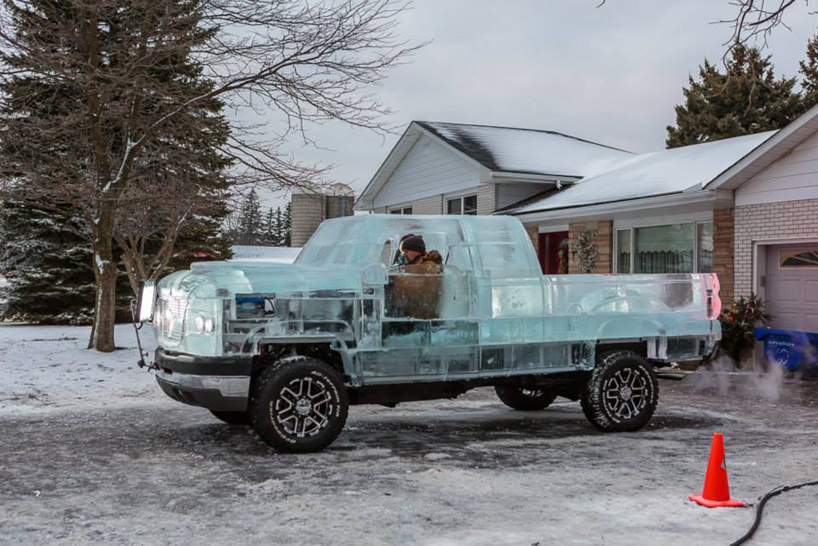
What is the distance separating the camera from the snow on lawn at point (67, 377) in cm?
1043

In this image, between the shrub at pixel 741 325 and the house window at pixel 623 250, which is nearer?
the shrub at pixel 741 325

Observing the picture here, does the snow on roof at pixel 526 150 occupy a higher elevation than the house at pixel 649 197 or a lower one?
higher

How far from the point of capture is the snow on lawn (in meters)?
10.4

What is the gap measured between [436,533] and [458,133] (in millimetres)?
20008

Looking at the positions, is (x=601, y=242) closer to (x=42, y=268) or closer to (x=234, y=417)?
(x=234, y=417)

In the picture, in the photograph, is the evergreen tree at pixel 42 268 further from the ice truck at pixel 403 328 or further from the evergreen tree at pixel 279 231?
the evergreen tree at pixel 279 231

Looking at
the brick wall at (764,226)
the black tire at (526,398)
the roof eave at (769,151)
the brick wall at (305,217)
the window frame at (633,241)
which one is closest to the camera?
the black tire at (526,398)

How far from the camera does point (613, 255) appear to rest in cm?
1778

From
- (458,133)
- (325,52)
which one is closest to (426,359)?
(325,52)

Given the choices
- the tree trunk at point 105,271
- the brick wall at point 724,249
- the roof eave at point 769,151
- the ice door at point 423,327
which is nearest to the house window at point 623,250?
the brick wall at point 724,249

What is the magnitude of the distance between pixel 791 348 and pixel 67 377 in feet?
35.7

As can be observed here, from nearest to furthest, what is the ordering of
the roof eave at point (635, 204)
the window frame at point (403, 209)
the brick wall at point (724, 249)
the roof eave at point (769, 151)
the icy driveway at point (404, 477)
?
the icy driveway at point (404, 477)
the roof eave at point (769, 151)
the roof eave at point (635, 204)
the brick wall at point (724, 249)
the window frame at point (403, 209)

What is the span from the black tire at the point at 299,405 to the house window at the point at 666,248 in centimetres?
1051

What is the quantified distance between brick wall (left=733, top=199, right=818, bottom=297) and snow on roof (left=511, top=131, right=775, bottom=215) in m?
1.00
